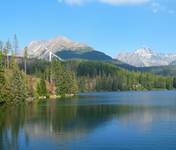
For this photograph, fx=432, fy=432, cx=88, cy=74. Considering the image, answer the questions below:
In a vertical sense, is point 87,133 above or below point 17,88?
below

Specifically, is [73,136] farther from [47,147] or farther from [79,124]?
[79,124]

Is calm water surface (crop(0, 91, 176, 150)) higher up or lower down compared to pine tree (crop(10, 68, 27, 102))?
lower down

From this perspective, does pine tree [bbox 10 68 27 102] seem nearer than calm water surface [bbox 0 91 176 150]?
No

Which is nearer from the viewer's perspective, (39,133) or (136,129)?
(39,133)

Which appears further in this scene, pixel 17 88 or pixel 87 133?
pixel 17 88

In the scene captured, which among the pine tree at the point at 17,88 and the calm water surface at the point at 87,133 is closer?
the calm water surface at the point at 87,133

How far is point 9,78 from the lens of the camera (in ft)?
498

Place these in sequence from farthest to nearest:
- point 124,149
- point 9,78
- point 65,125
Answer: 1. point 9,78
2. point 65,125
3. point 124,149

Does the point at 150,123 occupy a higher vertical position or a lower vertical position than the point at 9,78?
lower

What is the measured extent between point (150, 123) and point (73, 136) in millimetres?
24136

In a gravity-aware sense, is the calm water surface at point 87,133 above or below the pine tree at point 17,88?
below

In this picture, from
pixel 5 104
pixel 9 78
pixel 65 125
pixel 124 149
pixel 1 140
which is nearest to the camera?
pixel 124 149

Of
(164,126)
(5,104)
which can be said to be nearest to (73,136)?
(164,126)

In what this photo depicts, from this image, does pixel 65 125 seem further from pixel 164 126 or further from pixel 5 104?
pixel 5 104
